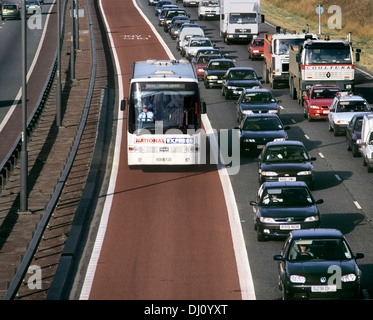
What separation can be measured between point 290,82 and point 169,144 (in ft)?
68.3

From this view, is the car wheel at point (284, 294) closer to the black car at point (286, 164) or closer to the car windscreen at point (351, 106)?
the black car at point (286, 164)

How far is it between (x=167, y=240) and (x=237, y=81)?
27.4 metres

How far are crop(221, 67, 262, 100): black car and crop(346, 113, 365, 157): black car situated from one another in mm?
13465

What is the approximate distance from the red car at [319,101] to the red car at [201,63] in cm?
1383

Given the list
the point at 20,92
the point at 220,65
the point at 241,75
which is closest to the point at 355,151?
the point at 241,75

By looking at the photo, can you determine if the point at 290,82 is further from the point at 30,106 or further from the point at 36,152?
the point at 36,152

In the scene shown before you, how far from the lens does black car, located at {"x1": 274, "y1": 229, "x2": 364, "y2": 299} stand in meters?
19.9

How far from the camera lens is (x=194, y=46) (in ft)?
222

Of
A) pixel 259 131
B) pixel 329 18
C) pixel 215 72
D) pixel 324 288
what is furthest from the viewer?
pixel 329 18

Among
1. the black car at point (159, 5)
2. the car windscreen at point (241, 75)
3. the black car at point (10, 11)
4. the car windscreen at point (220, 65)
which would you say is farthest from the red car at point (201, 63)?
the black car at point (10, 11)

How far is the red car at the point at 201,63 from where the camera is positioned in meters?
59.2

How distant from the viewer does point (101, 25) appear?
293 ft

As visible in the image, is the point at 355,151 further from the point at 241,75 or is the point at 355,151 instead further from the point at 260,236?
the point at 241,75

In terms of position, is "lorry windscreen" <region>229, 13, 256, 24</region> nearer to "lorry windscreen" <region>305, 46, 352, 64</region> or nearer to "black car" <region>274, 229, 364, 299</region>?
"lorry windscreen" <region>305, 46, 352, 64</region>
